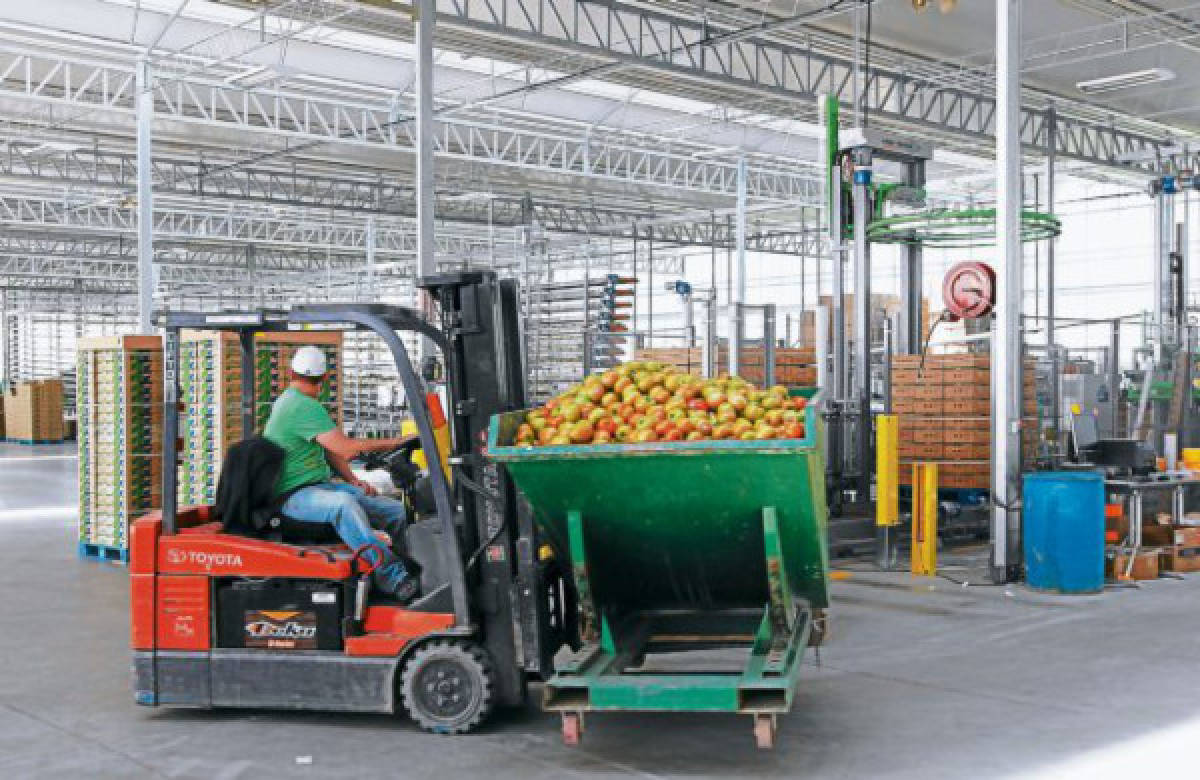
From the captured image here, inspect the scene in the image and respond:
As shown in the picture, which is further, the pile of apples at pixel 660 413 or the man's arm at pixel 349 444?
the man's arm at pixel 349 444

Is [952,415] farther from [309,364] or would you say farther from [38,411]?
[38,411]

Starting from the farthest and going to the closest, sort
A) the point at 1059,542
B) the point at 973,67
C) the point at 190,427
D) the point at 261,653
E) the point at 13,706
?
the point at 973,67 < the point at 190,427 < the point at 1059,542 < the point at 13,706 < the point at 261,653

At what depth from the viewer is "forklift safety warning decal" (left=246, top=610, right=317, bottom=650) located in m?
6.12

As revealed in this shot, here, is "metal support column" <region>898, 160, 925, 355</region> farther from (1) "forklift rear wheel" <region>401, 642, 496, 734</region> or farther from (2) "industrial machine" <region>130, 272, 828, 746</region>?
(1) "forklift rear wheel" <region>401, 642, 496, 734</region>

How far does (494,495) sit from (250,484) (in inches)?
50.5

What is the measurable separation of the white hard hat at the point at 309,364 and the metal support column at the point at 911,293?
356 inches

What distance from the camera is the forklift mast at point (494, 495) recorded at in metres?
5.95

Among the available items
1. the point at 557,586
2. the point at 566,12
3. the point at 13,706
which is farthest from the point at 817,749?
the point at 566,12

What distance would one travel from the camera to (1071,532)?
33.3 ft

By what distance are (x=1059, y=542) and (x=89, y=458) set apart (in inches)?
360

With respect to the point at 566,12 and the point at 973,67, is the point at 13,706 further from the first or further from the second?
the point at 973,67

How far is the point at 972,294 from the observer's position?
12.4m

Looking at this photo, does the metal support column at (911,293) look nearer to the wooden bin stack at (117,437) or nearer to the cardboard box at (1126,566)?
the cardboard box at (1126,566)

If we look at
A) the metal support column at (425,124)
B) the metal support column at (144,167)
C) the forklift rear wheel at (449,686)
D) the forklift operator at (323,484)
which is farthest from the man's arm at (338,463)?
the metal support column at (144,167)
